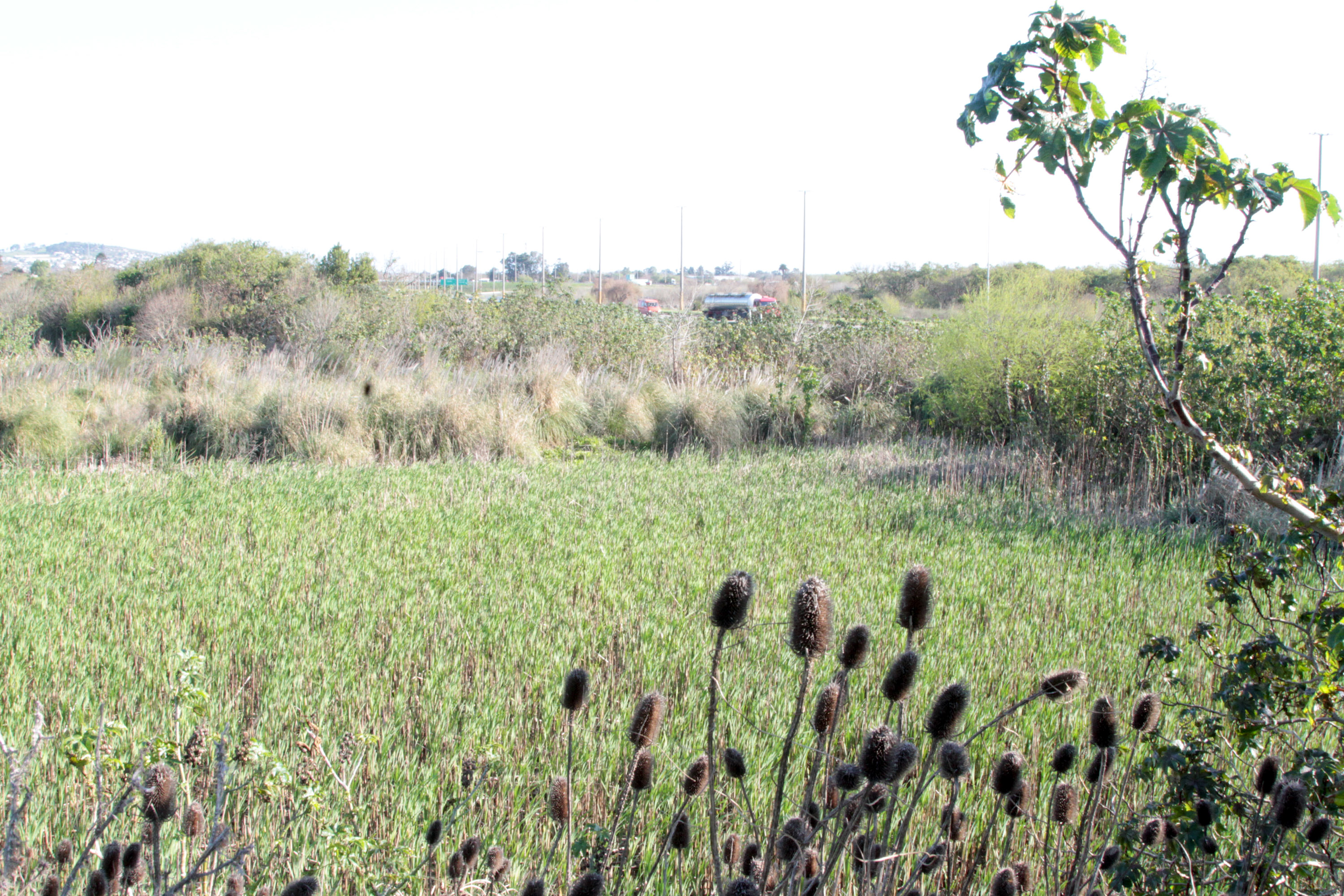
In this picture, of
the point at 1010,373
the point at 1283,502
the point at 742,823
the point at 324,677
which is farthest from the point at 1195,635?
the point at 1010,373

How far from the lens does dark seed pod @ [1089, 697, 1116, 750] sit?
1.80m

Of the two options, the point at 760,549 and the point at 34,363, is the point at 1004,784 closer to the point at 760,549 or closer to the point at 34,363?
the point at 760,549

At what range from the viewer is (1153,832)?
6.98ft

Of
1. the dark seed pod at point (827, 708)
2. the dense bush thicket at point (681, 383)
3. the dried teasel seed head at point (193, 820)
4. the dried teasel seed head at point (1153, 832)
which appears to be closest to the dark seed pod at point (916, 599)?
the dark seed pod at point (827, 708)

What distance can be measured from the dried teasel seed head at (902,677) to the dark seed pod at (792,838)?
261 millimetres

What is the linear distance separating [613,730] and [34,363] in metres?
11.4

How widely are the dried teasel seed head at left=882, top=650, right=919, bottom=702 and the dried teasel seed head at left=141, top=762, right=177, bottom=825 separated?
1137mm

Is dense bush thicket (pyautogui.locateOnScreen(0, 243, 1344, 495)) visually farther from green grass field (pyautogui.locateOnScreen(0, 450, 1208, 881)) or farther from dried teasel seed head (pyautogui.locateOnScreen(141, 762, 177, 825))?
dried teasel seed head (pyautogui.locateOnScreen(141, 762, 177, 825))

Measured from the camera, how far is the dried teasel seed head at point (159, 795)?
1393mm

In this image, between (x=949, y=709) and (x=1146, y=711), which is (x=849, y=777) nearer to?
(x=949, y=709)

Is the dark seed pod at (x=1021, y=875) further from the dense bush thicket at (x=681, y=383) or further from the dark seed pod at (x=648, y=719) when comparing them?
the dense bush thicket at (x=681, y=383)

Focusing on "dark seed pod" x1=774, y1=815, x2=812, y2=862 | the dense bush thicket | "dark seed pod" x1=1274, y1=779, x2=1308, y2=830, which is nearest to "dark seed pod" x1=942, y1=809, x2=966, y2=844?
"dark seed pod" x1=774, y1=815, x2=812, y2=862

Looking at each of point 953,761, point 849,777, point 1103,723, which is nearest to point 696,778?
point 849,777

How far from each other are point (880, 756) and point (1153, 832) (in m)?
1.08
